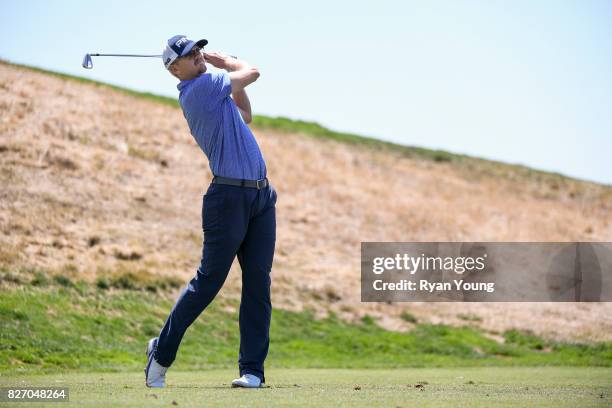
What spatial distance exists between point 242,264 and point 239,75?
1397 millimetres

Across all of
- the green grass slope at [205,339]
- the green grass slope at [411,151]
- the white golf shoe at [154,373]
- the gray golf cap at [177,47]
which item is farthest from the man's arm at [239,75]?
the green grass slope at [411,151]

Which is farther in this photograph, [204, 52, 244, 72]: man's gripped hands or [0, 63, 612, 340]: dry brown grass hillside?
[0, 63, 612, 340]: dry brown grass hillside

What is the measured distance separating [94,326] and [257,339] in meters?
9.52

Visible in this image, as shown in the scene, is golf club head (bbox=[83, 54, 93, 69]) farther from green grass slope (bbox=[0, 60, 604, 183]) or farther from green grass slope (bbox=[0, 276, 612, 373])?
green grass slope (bbox=[0, 60, 604, 183])

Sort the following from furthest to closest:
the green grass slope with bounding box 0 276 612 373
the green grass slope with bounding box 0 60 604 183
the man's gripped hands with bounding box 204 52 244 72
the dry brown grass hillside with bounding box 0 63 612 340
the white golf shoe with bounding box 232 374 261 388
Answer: the green grass slope with bounding box 0 60 604 183, the dry brown grass hillside with bounding box 0 63 612 340, the green grass slope with bounding box 0 276 612 373, the man's gripped hands with bounding box 204 52 244 72, the white golf shoe with bounding box 232 374 261 388

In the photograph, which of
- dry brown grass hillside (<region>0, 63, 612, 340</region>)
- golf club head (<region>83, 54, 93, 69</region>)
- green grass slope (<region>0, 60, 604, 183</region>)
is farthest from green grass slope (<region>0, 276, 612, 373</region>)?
green grass slope (<region>0, 60, 604, 183</region>)

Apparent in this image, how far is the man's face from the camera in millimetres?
6711

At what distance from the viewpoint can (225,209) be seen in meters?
6.66

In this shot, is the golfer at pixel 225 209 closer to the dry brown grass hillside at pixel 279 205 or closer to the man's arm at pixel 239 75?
the man's arm at pixel 239 75

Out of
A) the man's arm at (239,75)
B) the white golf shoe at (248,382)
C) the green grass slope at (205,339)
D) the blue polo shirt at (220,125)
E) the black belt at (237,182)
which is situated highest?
the man's arm at (239,75)

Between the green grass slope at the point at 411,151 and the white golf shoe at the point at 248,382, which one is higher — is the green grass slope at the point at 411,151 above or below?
above

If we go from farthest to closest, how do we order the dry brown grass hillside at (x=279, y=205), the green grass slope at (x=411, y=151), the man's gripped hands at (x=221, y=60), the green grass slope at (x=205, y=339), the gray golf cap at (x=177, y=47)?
the green grass slope at (x=411, y=151)
the dry brown grass hillside at (x=279, y=205)
the green grass slope at (x=205, y=339)
the man's gripped hands at (x=221, y=60)
the gray golf cap at (x=177, y=47)

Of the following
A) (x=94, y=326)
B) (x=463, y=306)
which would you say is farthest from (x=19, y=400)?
(x=463, y=306)

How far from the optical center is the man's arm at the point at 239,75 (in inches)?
268
